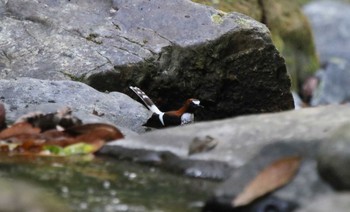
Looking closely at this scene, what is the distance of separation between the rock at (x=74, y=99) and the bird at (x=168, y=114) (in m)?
0.07

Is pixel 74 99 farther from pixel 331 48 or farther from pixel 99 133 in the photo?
pixel 331 48

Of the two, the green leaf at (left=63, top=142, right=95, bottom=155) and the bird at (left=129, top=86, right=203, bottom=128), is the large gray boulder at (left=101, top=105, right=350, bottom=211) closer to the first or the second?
the green leaf at (left=63, top=142, right=95, bottom=155)

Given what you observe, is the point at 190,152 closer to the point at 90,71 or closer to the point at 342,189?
the point at 342,189

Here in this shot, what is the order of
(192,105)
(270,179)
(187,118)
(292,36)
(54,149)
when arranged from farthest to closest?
(292,36) < (192,105) < (187,118) < (54,149) < (270,179)

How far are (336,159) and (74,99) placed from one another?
2668mm

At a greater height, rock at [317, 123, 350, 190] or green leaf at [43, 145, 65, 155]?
rock at [317, 123, 350, 190]

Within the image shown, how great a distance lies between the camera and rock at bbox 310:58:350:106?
1285 cm

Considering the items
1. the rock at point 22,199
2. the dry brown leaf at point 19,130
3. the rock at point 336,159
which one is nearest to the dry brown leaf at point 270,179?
the rock at point 336,159

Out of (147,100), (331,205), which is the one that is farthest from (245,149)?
(147,100)

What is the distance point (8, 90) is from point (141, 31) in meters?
1.55

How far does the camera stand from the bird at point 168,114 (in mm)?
5406

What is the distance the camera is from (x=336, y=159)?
8.97 ft

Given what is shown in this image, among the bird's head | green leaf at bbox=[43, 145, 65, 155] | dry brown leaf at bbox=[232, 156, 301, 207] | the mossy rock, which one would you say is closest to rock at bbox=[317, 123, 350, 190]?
dry brown leaf at bbox=[232, 156, 301, 207]

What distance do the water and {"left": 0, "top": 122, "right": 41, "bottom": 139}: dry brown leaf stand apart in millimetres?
238
